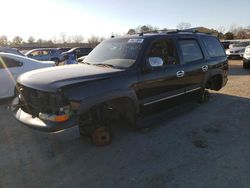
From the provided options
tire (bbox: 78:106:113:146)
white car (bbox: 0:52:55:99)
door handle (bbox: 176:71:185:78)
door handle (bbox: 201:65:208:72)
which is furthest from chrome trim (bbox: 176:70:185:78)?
white car (bbox: 0:52:55:99)

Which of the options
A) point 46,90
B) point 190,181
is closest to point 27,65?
point 46,90

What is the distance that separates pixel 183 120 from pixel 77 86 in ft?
9.30

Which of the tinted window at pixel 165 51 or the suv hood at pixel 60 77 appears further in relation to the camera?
the tinted window at pixel 165 51

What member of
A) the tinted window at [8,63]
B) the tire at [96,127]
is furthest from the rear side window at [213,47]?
the tinted window at [8,63]

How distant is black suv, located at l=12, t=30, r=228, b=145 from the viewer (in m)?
3.53

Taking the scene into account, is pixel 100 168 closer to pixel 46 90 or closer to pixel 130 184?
pixel 130 184

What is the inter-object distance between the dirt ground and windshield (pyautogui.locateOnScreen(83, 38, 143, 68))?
131cm

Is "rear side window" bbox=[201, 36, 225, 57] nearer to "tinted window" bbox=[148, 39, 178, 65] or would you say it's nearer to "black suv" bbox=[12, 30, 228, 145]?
"black suv" bbox=[12, 30, 228, 145]

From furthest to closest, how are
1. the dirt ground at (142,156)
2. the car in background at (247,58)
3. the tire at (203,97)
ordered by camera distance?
the car in background at (247,58) → the tire at (203,97) → the dirt ground at (142,156)

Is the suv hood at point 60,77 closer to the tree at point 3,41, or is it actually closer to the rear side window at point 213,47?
the rear side window at point 213,47

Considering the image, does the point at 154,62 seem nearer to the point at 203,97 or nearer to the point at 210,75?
the point at 210,75

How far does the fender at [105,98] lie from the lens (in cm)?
356

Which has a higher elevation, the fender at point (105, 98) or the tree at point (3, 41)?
the fender at point (105, 98)

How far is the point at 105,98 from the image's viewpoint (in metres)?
3.80
